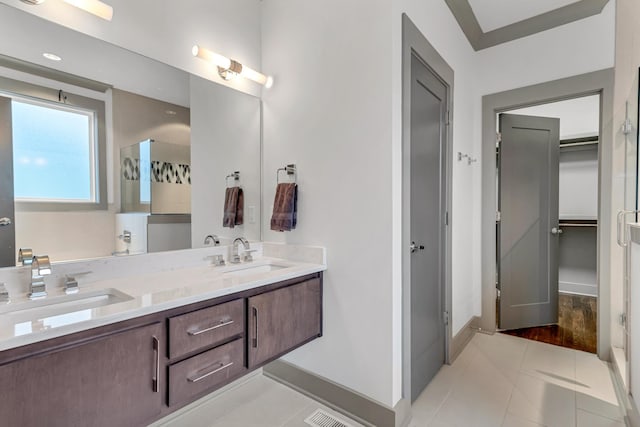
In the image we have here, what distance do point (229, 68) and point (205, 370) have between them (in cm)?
173

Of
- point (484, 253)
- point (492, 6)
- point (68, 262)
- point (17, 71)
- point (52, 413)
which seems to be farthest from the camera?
point (484, 253)

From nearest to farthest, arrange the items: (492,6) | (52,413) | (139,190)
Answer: (52,413) → (139,190) → (492,6)

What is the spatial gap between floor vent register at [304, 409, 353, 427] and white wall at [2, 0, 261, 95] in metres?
2.15

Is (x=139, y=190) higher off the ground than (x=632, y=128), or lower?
lower

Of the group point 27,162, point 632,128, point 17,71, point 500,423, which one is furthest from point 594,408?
point 17,71

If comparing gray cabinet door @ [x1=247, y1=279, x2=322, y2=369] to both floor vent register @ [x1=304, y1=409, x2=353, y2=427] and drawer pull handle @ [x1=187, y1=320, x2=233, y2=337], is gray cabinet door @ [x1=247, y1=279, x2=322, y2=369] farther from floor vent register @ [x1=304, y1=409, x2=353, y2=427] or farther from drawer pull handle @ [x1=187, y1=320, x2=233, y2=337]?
floor vent register @ [x1=304, y1=409, x2=353, y2=427]

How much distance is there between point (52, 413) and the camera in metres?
0.94

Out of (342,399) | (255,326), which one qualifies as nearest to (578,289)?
(342,399)

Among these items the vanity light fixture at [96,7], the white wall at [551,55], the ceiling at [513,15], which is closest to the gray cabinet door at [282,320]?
the vanity light fixture at [96,7]

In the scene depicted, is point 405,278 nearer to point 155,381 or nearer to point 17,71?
point 155,381

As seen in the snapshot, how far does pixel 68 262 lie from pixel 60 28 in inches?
42.3

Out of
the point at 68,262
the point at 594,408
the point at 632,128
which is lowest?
the point at 594,408

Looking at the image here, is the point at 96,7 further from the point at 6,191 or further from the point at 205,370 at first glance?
the point at 205,370

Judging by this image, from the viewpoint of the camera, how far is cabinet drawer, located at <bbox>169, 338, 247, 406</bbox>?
1.23 metres
